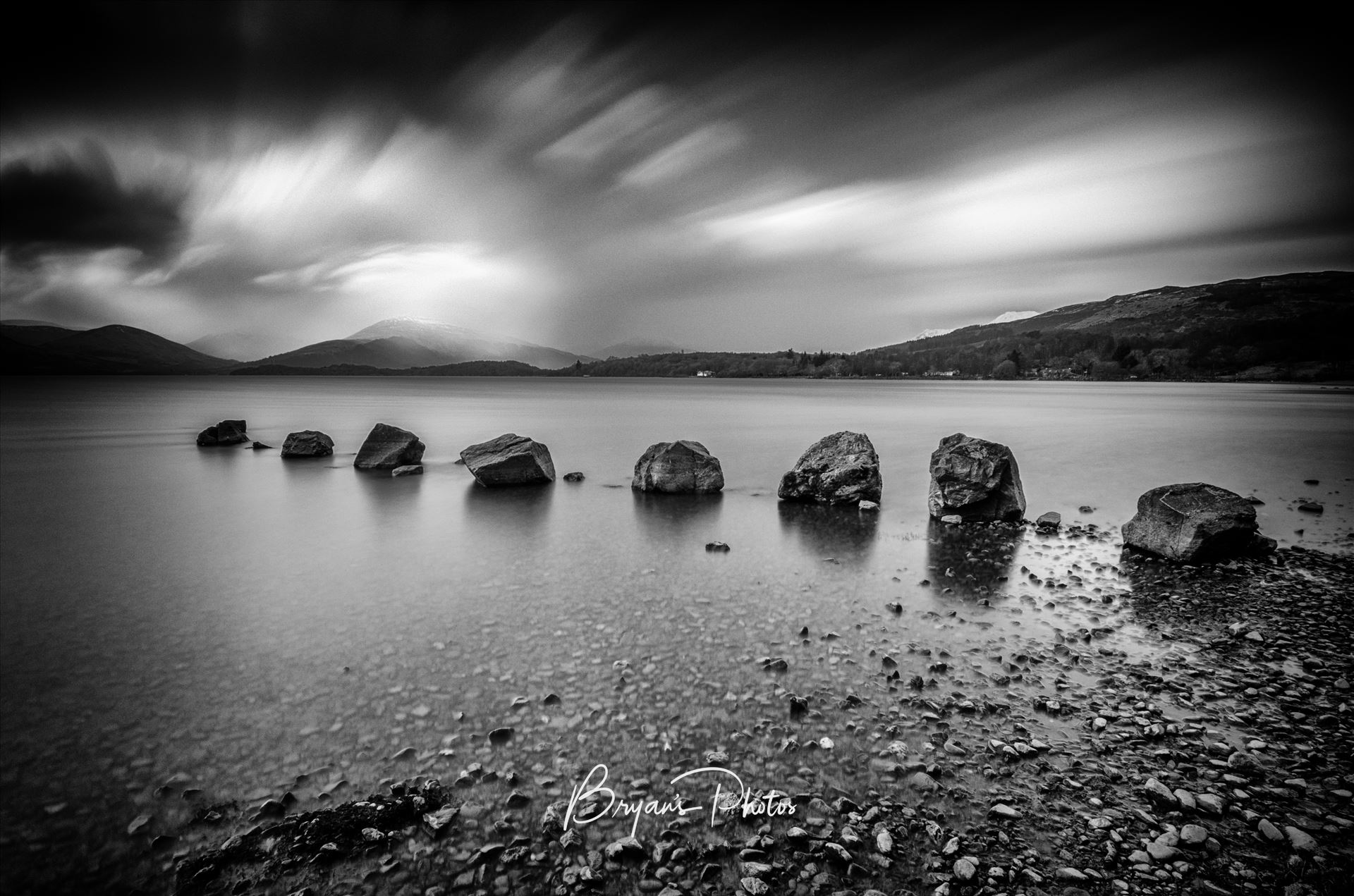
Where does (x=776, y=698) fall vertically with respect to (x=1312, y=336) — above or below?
below

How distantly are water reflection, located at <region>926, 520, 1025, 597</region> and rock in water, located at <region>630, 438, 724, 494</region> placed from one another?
705 centimetres

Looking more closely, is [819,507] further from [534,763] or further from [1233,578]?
[534,763]

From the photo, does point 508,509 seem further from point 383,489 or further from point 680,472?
point 383,489

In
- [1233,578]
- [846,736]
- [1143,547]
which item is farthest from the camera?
[1143,547]

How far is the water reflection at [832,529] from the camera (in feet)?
41.7

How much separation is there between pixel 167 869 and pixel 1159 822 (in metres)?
7.70

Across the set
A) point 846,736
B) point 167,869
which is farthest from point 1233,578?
point 167,869

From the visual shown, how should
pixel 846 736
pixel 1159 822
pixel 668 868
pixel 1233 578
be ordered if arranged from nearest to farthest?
pixel 668 868, pixel 1159 822, pixel 846 736, pixel 1233 578

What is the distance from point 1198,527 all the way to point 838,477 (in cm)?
822

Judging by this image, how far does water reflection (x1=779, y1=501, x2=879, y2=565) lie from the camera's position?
1270cm

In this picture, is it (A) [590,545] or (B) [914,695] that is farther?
(A) [590,545]

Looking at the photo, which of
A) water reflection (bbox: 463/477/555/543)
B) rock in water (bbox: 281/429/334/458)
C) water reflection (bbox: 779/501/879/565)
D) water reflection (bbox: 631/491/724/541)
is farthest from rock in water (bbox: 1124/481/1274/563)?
rock in water (bbox: 281/429/334/458)

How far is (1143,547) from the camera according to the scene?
1213 centimetres

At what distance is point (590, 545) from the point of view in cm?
1323
